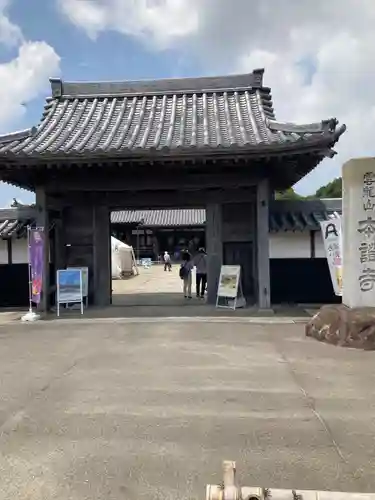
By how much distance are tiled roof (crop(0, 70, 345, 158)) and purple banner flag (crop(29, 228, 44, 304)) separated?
197 centimetres

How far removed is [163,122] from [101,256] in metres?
4.05

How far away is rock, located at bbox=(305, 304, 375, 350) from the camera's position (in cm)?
830

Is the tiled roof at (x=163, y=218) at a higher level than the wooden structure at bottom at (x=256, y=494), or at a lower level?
higher

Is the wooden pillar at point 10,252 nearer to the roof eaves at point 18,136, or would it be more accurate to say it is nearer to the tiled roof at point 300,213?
the roof eaves at point 18,136

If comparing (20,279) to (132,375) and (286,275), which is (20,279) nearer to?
(286,275)

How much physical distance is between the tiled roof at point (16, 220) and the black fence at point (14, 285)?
980 mm

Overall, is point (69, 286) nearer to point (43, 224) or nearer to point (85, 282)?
point (85, 282)

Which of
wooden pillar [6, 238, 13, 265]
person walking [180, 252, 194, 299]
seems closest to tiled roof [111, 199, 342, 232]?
person walking [180, 252, 194, 299]

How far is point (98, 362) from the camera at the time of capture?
297 inches

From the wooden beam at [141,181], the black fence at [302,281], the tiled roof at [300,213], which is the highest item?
the wooden beam at [141,181]

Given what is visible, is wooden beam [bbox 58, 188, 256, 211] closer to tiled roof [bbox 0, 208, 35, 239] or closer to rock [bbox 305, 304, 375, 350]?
tiled roof [bbox 0, 208, 35, 239]

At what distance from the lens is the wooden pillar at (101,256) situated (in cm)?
1400

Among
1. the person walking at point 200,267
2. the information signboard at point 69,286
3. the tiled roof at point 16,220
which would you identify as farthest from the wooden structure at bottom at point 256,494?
the person walking at point 200,267

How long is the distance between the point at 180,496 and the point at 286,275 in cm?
1071
